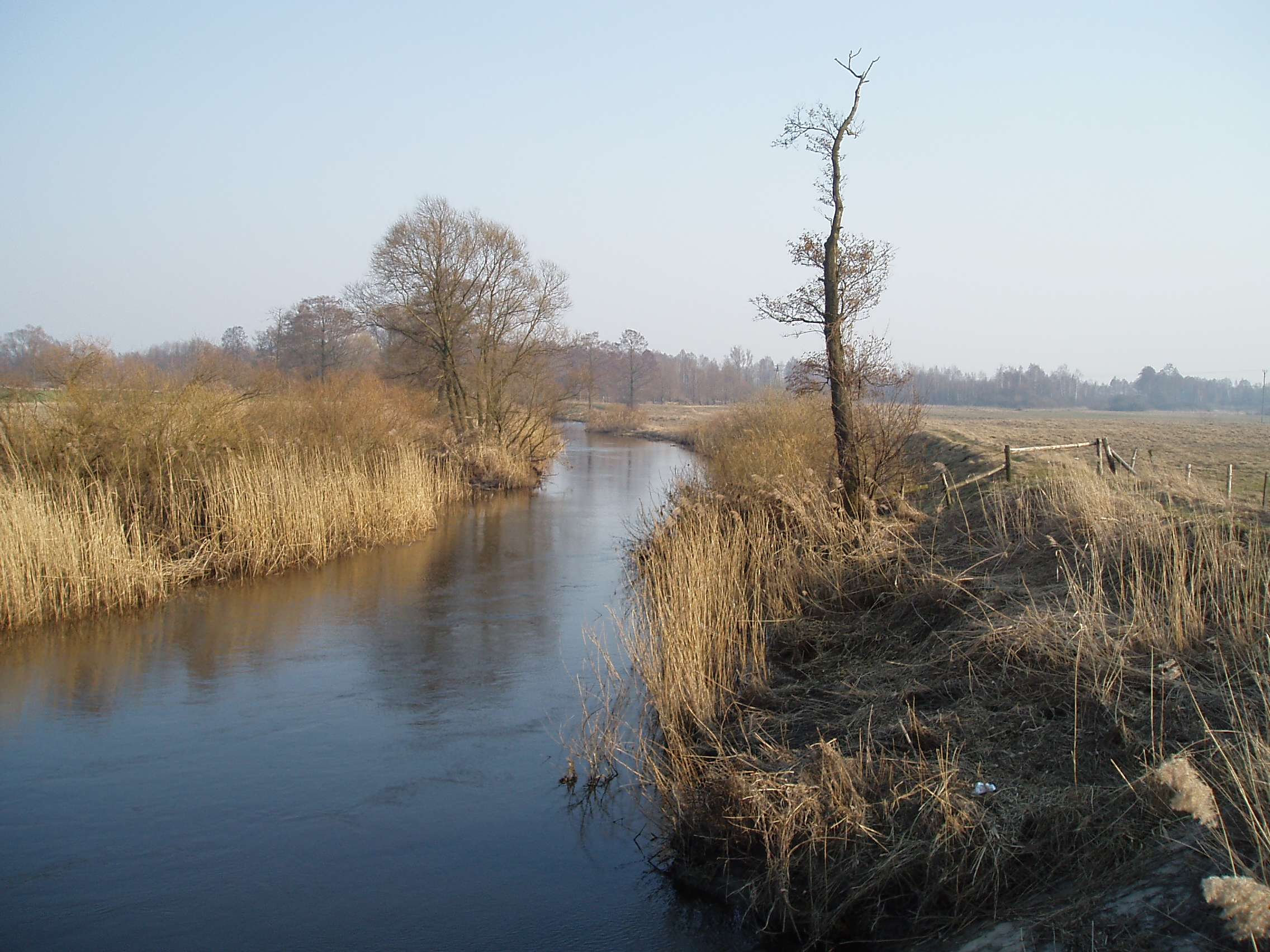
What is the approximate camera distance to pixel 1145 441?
1262 inches

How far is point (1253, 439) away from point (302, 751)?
39716mm

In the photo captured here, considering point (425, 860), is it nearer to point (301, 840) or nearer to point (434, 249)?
point (301, 840)

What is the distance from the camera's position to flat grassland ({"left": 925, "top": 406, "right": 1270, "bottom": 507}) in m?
13.9

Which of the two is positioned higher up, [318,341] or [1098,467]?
[318,341]

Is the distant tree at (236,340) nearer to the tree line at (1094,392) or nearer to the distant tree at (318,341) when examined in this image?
the distant tree at (318,341)

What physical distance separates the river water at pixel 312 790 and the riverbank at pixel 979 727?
26.5 inches

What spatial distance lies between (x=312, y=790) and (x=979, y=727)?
14.2 feet

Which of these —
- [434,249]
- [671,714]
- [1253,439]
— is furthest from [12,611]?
[1253,439]

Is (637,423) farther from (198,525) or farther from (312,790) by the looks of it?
(312,790)

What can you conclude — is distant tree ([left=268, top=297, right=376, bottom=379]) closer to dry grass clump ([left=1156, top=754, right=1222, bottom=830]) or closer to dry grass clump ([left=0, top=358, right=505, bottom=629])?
dry grass clump ([left=0, top=358, right=505, bottom=629])

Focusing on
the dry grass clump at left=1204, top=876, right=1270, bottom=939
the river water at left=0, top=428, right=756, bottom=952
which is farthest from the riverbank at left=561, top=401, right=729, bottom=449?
the dry grass clump at left=1204, top=876, right=1270, bottom=939

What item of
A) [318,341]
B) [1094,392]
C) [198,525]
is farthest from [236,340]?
[1094,392]

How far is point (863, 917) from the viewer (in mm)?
3934

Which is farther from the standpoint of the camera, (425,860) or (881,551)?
(881,551)
